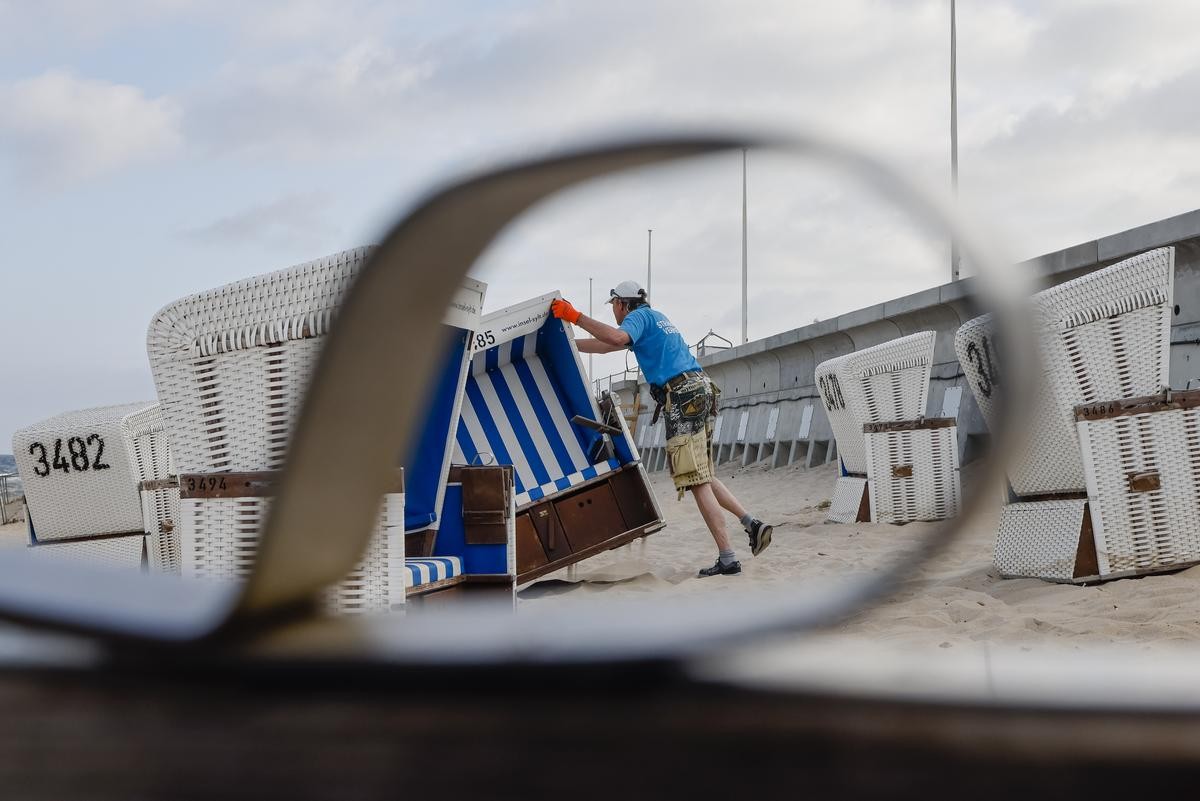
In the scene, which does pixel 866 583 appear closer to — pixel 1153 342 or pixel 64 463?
pixel 1153 342

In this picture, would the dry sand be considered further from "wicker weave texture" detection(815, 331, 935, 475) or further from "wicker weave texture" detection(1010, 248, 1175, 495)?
"wicker weave texture" detection(815, 331, 935, 475)

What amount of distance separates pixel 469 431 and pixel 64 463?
7.51ft

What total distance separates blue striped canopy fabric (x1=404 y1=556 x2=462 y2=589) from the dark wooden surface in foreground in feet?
9.26

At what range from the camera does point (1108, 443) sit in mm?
4426

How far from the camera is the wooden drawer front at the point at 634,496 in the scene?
6164 mm

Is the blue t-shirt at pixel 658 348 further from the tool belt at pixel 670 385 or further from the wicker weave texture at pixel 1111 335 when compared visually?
the wicker weave texture at pixel 1111 335

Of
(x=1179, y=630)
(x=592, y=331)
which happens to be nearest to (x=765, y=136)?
(x=1179, y=630)

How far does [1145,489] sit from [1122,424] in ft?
0.97

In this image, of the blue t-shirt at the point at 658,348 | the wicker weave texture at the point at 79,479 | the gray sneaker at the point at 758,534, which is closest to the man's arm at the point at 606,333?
the blue t-shirt at the point at 658,348

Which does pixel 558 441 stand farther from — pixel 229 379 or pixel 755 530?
pixel 229 379

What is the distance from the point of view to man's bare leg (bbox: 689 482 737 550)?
5906 millimetres

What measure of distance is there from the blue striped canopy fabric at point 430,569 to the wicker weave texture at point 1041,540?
2.43 metres

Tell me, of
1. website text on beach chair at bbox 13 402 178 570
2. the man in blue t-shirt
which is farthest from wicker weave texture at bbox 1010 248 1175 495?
website text on beach chair at bbox 13 402 178 570

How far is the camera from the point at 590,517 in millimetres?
6055
